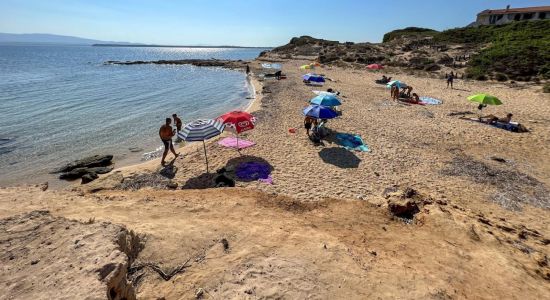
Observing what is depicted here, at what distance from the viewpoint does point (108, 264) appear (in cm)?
506

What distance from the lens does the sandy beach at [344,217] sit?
21.1ft

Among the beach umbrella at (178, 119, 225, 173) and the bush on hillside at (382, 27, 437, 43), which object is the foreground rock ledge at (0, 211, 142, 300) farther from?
the bush on hillside at (382, 27, 437, 43)

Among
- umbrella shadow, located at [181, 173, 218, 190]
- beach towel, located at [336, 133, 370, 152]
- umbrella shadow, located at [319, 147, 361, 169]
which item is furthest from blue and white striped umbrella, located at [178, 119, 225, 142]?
beach towel, located at [336, 133, 370, 152]

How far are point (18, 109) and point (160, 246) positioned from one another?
31361mm

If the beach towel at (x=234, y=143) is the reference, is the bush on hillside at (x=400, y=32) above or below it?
above

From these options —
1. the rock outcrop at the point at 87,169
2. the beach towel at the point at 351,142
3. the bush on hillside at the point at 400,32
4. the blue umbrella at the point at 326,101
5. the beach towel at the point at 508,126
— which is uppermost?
the bush on hillside at the point at 400,32

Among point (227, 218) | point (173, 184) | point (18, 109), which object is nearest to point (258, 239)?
point (227, 218)

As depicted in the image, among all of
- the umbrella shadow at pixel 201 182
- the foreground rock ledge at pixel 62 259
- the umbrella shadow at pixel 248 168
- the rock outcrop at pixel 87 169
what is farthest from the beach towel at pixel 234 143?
the foreground rock ledge at pixel 62 259

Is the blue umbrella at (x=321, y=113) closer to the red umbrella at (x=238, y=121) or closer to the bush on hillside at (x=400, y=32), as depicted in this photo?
the red umbrella at (x=238, y=121)

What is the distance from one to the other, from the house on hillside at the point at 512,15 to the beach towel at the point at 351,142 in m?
72.7

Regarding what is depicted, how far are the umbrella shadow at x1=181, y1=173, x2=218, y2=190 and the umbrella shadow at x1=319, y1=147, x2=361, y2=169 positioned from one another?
5271 mm

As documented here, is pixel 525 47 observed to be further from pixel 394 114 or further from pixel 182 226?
pixel 182 226

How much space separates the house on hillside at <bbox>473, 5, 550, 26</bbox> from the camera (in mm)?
63534

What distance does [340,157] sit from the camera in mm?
14750
